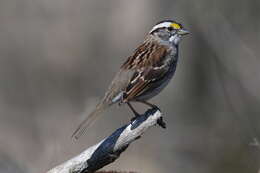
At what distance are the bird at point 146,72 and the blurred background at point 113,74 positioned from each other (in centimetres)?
246

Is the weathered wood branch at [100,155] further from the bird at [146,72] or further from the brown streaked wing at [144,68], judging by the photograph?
the brown streaked wing at [144,68]

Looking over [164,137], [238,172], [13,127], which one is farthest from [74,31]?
[238,172]

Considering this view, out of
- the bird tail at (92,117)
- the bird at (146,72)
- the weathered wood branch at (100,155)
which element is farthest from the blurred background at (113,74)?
the weathered wood branch at (100,155)

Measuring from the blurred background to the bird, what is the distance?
2.46m

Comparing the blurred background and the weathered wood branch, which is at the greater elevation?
the weathered wood branch

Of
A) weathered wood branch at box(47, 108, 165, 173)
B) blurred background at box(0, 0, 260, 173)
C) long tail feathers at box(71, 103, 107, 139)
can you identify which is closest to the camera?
weathered wood branch at box(47, 108, 165, 173)

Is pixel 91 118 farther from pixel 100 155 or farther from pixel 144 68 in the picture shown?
pixel 144 68

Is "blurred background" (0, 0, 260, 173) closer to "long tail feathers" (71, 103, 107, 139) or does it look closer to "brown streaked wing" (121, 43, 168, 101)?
"brown streaked wing" (121, 43, 168, 101)

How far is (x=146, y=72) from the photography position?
327 inches

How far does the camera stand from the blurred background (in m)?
13.0

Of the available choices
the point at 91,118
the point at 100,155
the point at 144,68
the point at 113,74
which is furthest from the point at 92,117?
the point at 113,74

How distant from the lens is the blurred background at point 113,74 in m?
13.0

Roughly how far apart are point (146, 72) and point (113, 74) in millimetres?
8544

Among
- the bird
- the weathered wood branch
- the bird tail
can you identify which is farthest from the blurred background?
the weathered wood branch
